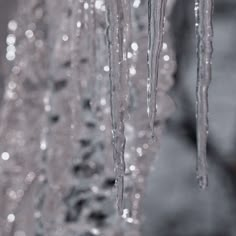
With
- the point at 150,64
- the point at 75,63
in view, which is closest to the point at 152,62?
the point at 150,64

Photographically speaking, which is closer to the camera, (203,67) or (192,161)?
(203,67)

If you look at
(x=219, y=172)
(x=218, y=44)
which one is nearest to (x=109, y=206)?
(x=219, y=172)

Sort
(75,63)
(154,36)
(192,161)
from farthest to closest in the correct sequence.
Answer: (192,161) → (75,63) → (154,36)

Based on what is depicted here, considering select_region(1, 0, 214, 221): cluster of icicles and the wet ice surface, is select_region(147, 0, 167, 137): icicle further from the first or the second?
the wet ice surface

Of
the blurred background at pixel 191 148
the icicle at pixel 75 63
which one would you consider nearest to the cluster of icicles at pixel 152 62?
the icicle at pixel 75 63

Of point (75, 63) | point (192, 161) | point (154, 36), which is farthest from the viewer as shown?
point (192, 161)

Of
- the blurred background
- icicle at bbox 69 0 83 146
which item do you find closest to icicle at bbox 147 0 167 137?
icicle at bbox 69 0 83 146

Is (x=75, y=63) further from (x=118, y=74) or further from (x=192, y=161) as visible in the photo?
(x=192, y=161)

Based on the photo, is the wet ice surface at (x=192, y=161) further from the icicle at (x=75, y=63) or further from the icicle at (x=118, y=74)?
the icicle at (x=118, y=74)
